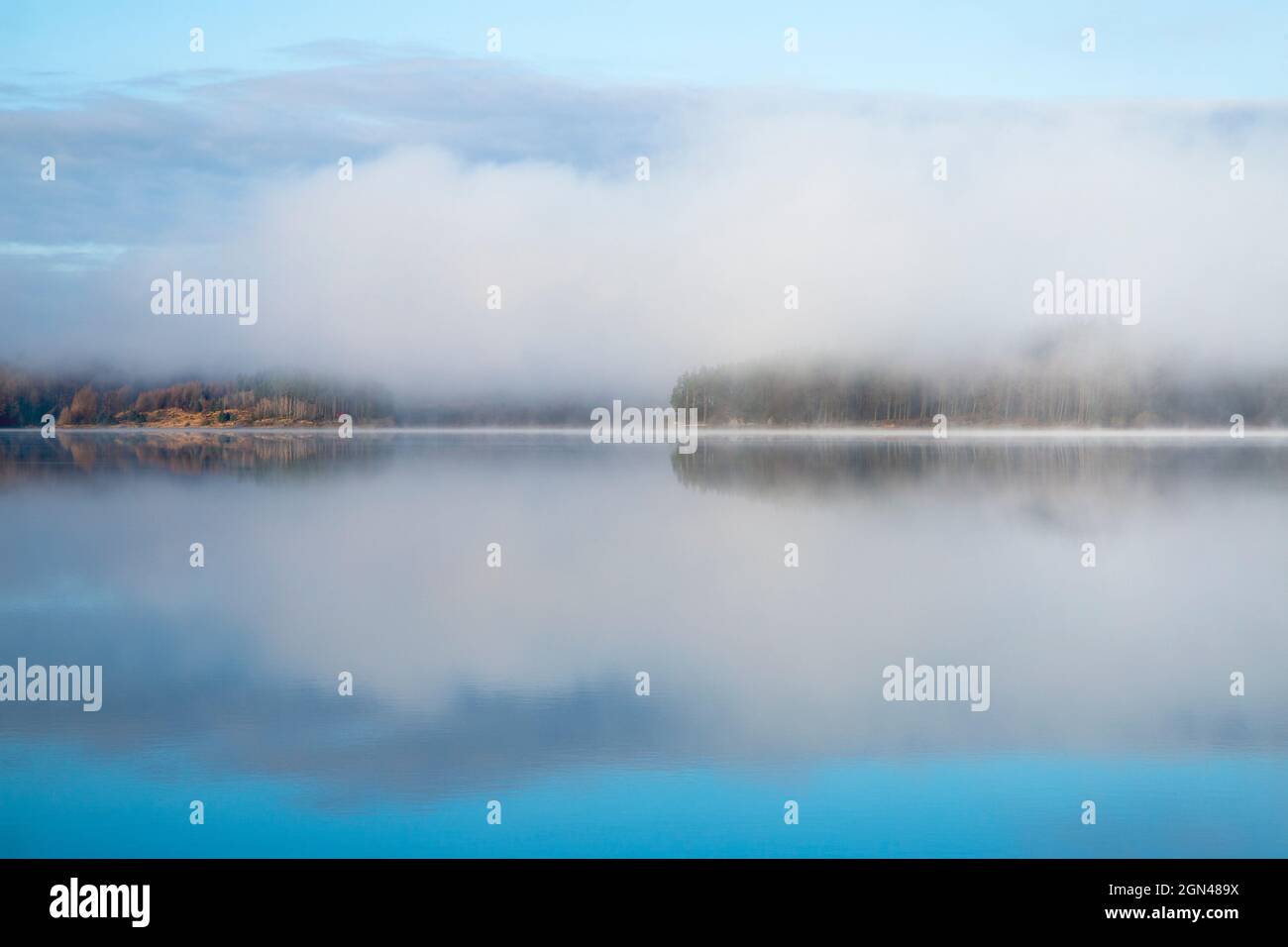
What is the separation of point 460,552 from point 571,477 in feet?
54.8

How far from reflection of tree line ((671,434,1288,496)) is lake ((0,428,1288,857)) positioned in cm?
804

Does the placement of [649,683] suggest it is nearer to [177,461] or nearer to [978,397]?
[177,461]

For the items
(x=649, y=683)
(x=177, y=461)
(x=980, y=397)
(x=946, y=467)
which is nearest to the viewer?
(x=649, y=683)

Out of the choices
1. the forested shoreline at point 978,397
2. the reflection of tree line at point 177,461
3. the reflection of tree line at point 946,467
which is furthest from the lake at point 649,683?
the forested shoreline at point 978,397

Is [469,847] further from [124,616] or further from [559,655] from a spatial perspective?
[124,616]

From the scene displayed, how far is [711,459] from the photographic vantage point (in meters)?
46.0

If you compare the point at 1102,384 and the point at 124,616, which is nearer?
the point at 124,616

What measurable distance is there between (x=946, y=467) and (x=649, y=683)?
93.7 feet

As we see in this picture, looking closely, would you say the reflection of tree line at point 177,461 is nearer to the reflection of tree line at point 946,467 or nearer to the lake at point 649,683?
the reflection of tree line at point 946,467

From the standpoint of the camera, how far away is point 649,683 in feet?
35.9

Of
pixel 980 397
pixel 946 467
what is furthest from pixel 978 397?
pixel 946 467

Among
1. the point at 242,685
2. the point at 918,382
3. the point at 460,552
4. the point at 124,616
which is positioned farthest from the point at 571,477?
the point at 918,382

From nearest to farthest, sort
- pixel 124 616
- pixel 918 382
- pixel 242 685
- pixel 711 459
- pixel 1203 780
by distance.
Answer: pixel 1203 780 < pixel 242 685 < pixel 124 616 < pixel 711 459 < pixel 918 382
